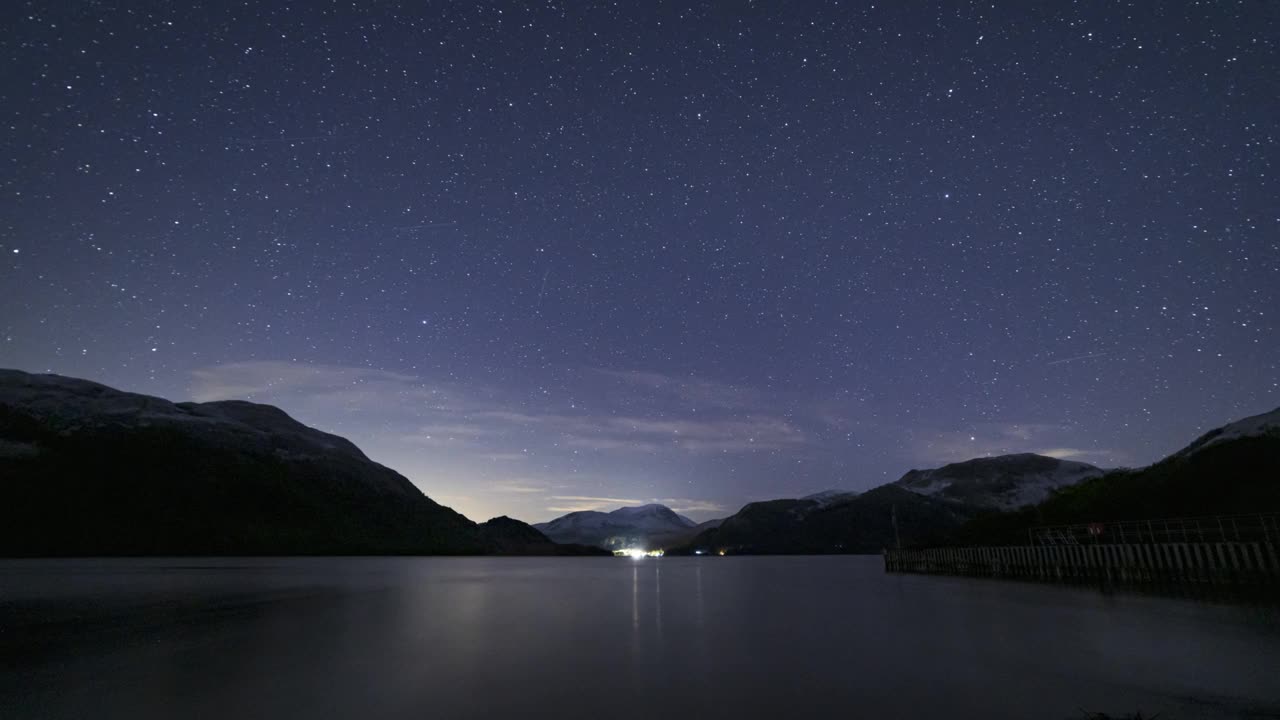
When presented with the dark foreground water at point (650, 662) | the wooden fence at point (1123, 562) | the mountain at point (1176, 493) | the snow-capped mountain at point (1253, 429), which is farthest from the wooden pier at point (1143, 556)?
the snow-capped mountain at point (1253, 429)

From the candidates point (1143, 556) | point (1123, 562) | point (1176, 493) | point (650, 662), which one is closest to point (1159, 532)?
point (1143, 556)

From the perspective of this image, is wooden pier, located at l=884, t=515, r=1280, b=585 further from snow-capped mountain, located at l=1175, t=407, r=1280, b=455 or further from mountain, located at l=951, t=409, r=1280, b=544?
snow-capped mountain, located at l=1175, t=407, r=1280, b=455

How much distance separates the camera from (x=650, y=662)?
61.9 feet

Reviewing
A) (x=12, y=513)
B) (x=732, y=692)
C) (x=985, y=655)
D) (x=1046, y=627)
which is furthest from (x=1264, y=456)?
(x=12, y=513)

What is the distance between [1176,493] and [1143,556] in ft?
108

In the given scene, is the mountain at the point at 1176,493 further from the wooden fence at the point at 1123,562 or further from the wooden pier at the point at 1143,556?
the wooden fence at the point at 1123,562

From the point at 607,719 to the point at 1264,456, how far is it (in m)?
90.4

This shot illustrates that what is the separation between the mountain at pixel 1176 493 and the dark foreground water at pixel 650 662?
41.5 m

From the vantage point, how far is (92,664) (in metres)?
17.3

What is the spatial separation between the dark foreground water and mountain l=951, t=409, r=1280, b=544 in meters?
41.5

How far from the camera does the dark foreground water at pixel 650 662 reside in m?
13.0

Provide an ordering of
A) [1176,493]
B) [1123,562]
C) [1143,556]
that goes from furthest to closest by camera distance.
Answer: [1176,493]
[1143,556]
[1123,562]

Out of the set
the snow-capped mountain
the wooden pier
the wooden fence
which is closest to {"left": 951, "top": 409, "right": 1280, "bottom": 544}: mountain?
the snow-capped mountain

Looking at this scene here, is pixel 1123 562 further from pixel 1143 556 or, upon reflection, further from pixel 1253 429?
pixel 1253 429
